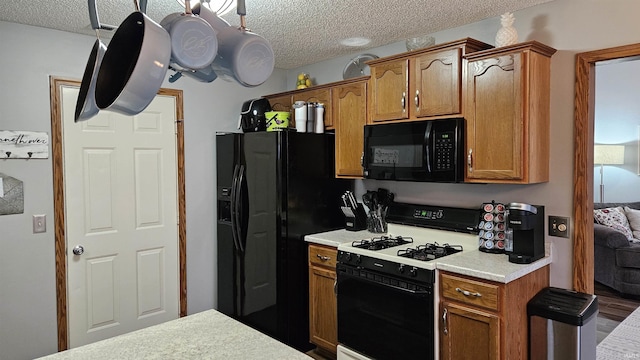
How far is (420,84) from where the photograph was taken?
9.06 ft

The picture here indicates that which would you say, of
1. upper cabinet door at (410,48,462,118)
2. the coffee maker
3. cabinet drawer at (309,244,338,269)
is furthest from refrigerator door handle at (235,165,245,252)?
the coffee maker

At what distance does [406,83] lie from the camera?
2832 mm

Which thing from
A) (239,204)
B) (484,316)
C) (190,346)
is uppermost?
(239,204)

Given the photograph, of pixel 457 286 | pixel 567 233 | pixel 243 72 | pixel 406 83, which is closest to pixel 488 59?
pixel 406 83

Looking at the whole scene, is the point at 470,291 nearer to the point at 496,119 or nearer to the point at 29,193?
the point at 496,119

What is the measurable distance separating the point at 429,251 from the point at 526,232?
0.58 m

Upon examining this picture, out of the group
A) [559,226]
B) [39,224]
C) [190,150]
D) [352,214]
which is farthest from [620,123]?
[39,224]

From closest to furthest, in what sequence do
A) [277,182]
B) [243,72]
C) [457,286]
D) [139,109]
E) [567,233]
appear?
1. [139,109]
2. [243,72]
3. [457,286]
4. [567,233]
5. [277,182]

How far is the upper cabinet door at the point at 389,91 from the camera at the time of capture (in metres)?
2.85

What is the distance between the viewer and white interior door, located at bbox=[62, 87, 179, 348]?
121 inches

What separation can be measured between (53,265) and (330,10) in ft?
8.42

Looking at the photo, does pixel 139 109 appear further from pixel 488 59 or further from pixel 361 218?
pixel 361 218

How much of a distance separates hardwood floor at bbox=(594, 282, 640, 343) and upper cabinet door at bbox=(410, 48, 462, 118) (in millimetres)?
2397

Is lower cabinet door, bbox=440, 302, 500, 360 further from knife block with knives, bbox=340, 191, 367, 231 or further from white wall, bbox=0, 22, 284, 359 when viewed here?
white wall, bbox=0, 22, 284, 359
